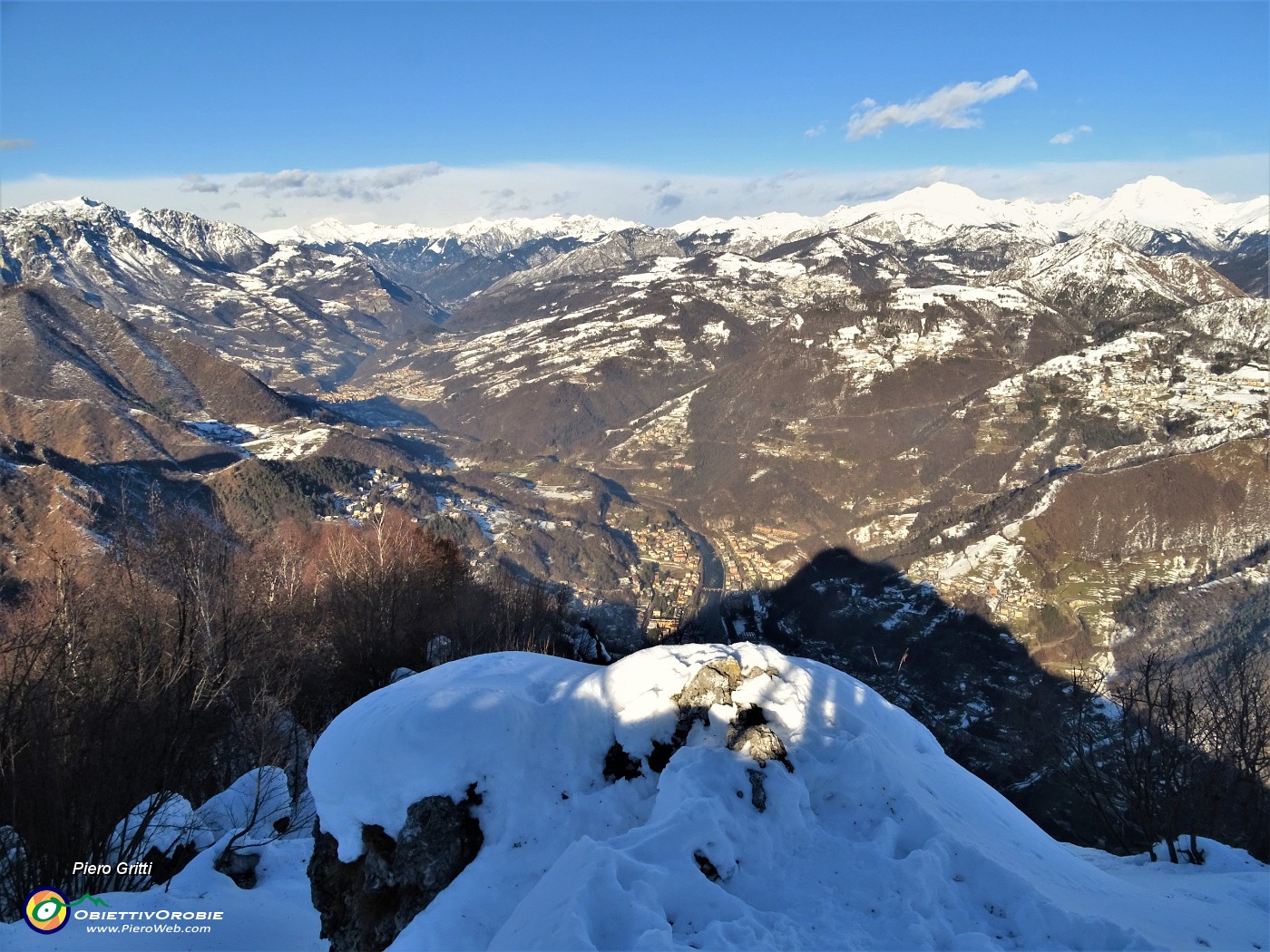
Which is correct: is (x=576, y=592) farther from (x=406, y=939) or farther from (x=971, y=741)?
(x=406, y=939)

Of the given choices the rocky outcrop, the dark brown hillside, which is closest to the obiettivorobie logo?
the rocky outcrop

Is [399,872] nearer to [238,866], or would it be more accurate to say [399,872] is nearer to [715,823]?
[715,823]

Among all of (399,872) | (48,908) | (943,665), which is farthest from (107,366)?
(399,872)

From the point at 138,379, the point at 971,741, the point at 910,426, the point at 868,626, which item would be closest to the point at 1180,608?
the point at 868,626

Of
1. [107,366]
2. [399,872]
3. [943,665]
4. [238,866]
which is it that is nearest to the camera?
[399,872]

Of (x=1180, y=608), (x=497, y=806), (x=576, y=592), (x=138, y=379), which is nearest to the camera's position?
(x=497, y=806)

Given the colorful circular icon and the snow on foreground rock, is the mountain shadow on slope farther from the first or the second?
the colorful circular icon
